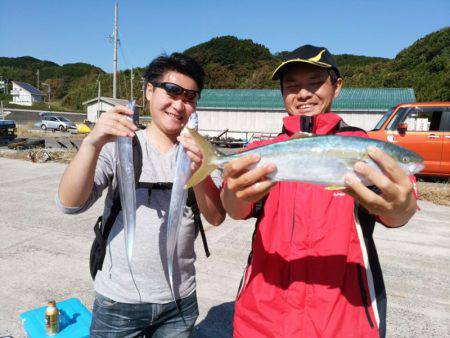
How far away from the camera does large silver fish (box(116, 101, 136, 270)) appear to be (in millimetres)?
2074

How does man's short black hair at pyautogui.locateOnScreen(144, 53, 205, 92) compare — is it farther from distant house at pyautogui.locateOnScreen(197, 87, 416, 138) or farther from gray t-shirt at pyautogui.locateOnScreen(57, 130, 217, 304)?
distant house at pyautogui.locateOnScreen(197, 87, 416, 138)

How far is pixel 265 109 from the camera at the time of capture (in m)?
29.7

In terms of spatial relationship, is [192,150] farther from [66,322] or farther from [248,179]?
[66,322]

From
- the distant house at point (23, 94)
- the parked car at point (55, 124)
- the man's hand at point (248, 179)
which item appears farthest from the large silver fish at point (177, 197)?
the distant house at point (23, 94)

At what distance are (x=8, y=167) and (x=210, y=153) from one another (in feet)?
48.1

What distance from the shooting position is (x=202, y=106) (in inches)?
1249

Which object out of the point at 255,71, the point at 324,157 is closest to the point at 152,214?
the point at 324,157

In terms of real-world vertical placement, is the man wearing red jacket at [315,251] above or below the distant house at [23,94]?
below

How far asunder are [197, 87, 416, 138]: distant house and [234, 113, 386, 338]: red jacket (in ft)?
85.9

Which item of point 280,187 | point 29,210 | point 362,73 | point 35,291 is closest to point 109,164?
point 280,187

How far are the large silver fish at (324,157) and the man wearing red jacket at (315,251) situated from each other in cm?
11

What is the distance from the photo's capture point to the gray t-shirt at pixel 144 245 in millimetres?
2197

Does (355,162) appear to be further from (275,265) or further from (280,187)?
(275,265)

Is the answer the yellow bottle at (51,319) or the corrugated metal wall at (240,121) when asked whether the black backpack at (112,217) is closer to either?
the yellow bottle at (51,319)
